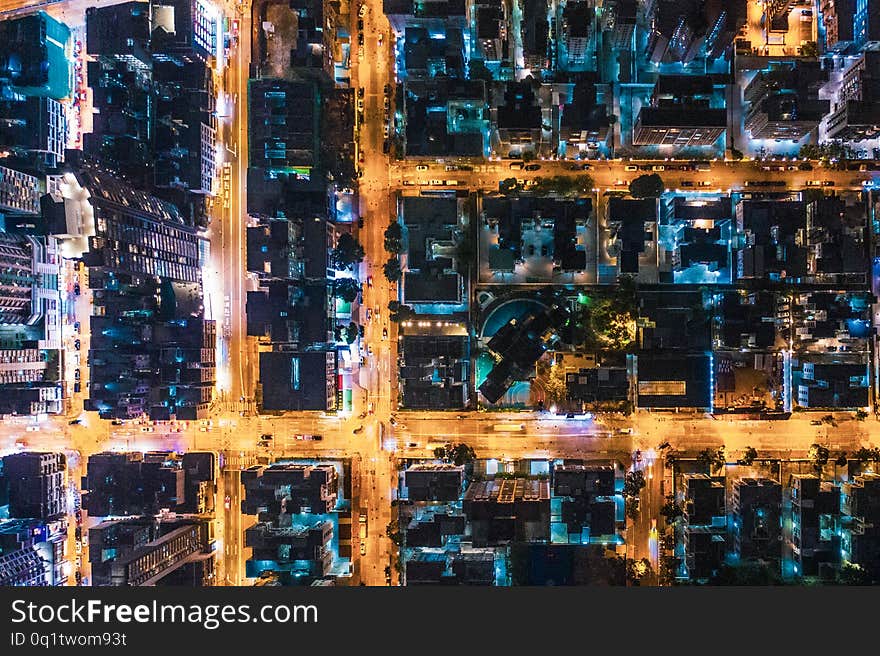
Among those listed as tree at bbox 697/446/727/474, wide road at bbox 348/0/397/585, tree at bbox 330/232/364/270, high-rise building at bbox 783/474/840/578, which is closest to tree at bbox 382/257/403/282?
wide road at bbox 348/0/397/585

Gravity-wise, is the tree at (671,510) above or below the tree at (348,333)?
below

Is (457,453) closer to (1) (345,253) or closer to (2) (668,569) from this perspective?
(1) (345,253)

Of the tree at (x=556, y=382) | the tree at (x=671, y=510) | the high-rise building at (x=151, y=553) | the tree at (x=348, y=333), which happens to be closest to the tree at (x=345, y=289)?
the tree at (x=348, y=333)

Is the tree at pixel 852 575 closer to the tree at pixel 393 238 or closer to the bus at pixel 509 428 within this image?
the bus at pixel 509 428

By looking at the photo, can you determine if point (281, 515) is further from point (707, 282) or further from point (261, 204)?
point (707, 282)

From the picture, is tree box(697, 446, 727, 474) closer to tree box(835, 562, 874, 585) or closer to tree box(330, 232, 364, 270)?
tree box(835, 562, 874, 585)

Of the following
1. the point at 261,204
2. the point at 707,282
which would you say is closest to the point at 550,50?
the point at 707,282
